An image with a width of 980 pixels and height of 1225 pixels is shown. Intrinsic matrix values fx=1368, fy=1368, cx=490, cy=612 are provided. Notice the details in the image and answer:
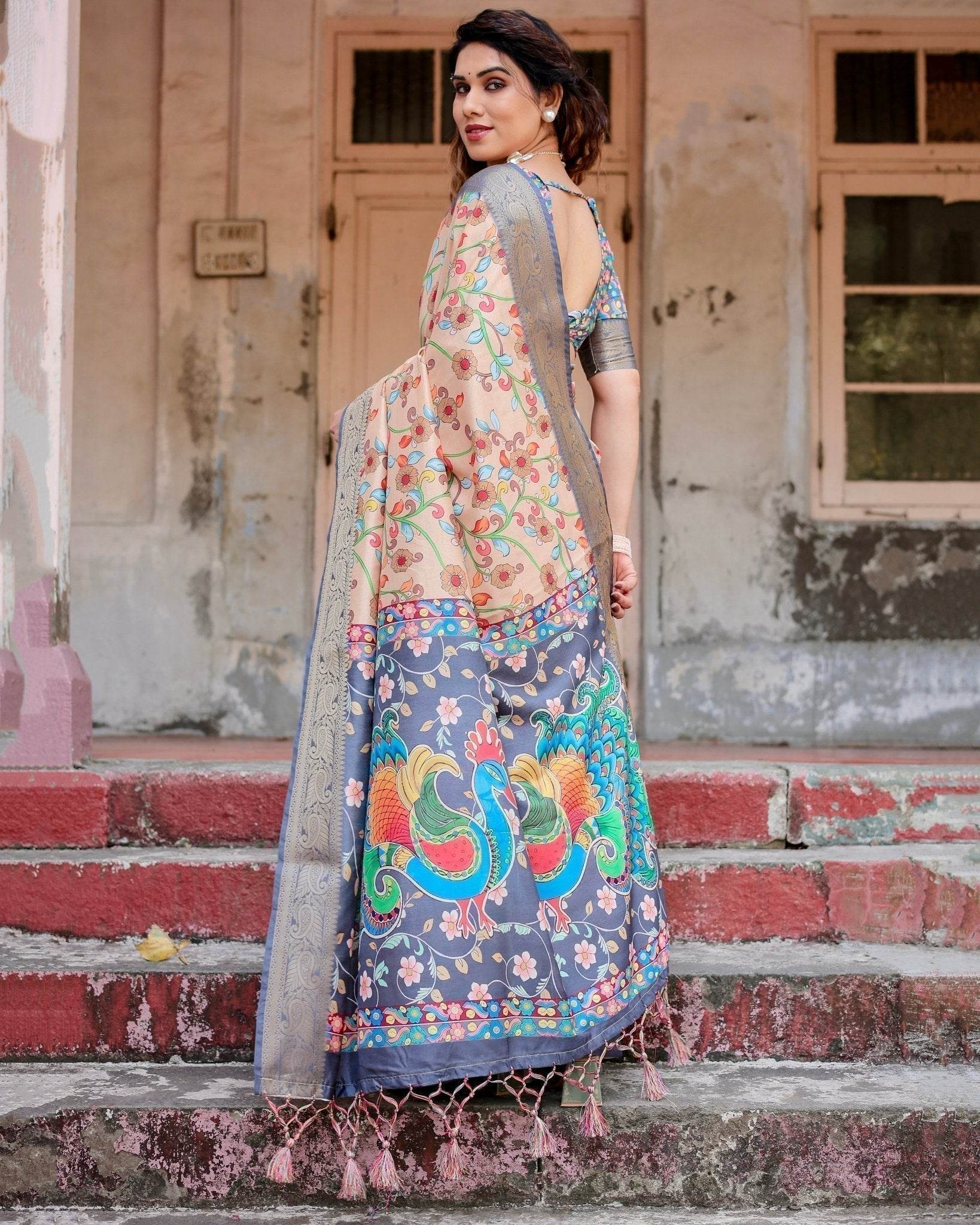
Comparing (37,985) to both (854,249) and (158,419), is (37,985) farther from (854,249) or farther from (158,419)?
(854,249)

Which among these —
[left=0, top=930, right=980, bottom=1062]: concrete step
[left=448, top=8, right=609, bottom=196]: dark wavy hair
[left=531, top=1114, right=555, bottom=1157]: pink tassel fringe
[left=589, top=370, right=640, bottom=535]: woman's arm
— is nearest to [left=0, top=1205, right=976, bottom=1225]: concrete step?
[left=531, top=1114, right=555, bottom=1157]: pink tassel fringe

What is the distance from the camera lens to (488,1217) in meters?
2.32

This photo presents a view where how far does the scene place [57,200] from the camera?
138 inches

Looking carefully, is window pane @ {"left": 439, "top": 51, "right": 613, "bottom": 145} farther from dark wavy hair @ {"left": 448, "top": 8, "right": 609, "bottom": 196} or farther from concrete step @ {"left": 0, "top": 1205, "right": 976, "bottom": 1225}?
concrete step @ {"left": 0, "top": 1205, "right": 976, "bottom": 1225}

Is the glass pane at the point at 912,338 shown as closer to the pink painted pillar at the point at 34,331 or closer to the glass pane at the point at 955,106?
the glass pane at the point at 955,106

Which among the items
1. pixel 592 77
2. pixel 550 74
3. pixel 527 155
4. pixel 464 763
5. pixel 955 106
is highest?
pixel 592 77

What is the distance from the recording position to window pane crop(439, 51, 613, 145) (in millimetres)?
5664

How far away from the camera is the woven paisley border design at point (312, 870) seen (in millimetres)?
2258

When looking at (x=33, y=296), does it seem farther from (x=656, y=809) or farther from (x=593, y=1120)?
(x=593, y=1120)

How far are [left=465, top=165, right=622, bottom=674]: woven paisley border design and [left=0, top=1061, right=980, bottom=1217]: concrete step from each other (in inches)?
32.8

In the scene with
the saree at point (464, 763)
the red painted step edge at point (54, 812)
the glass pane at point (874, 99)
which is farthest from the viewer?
the glass pane at point (874, 99)

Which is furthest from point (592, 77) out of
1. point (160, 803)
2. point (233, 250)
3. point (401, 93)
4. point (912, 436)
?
point (160, 803)

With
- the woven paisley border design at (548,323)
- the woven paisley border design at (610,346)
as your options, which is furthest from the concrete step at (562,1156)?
the woven paisley border design at (610,346)

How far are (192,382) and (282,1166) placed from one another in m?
3.94
